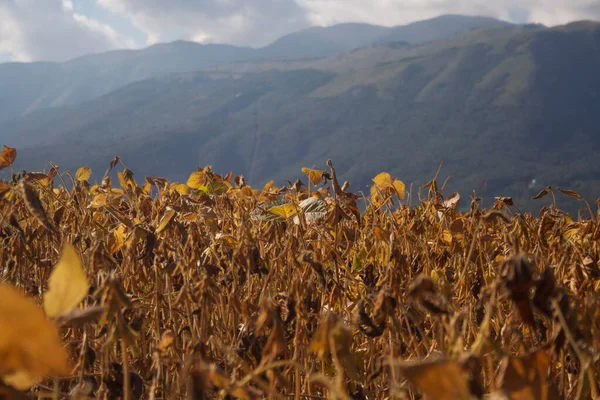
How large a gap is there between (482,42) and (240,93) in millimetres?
72967

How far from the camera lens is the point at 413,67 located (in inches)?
6609

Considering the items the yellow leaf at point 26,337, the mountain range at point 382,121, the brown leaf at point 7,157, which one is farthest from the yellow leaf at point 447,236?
the mountain range at point 382,121

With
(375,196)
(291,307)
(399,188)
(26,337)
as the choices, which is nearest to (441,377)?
(26,337)

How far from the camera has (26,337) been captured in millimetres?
352

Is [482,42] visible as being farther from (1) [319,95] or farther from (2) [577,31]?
(1) [319,95]

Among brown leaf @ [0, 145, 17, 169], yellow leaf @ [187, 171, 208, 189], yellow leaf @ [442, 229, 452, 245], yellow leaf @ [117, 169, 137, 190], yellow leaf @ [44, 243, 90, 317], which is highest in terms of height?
yellow leaf @ [117, 169, 137, 190]

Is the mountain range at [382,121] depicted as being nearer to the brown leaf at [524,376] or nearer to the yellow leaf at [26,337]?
the brown leaf at [524,376]

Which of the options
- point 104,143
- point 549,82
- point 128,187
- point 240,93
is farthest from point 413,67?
point 128,187

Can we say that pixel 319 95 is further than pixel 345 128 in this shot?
Yes

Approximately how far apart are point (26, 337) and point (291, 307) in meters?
0.64

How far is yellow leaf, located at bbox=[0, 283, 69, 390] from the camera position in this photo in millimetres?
341

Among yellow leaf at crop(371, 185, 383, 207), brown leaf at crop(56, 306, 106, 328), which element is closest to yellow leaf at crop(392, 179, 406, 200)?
yellow leaf at crop(371, 185, 383, 207)

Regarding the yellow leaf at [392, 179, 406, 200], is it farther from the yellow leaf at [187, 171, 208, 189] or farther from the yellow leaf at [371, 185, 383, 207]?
the yellow leaf at [187, 171, 208, 189]

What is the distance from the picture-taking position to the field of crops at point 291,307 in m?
0.50
